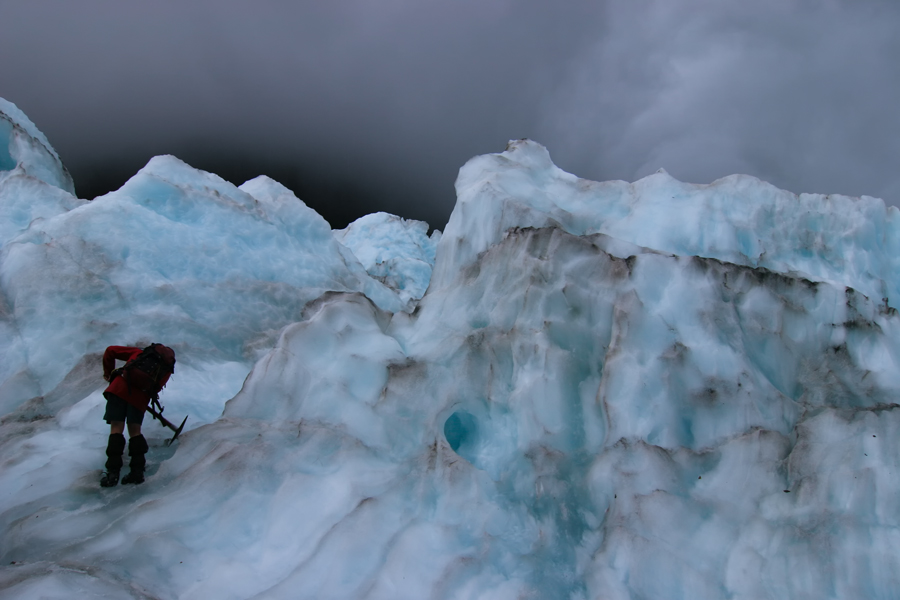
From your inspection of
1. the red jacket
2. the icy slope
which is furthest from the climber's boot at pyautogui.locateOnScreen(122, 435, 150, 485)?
the icy slope

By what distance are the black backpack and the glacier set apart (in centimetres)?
47

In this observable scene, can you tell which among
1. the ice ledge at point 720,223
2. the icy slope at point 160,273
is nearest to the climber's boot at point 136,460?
the icy slope at point 160,273

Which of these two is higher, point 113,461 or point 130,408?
point 130,408

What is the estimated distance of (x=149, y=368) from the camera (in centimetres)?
360

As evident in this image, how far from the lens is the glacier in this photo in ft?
10.0

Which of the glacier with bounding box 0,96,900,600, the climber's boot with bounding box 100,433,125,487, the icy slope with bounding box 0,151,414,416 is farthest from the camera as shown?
the icy slope with bounding box 0,151,414,416

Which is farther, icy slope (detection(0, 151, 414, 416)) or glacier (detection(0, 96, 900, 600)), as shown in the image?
icy slope (detection(0, 151, 414, 416))

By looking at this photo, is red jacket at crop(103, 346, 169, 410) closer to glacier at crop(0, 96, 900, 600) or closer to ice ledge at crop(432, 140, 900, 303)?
glacier at crop(0, 96, 900, 600)

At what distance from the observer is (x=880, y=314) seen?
4363mm

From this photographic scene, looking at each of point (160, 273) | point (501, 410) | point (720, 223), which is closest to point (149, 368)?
point (501, 410)

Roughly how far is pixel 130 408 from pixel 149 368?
10.1 inches

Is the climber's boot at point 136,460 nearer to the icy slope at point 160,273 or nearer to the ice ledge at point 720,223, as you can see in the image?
the icy slope at point 160,273

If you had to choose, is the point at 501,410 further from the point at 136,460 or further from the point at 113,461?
the point at 113,461

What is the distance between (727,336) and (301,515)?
3068mm
